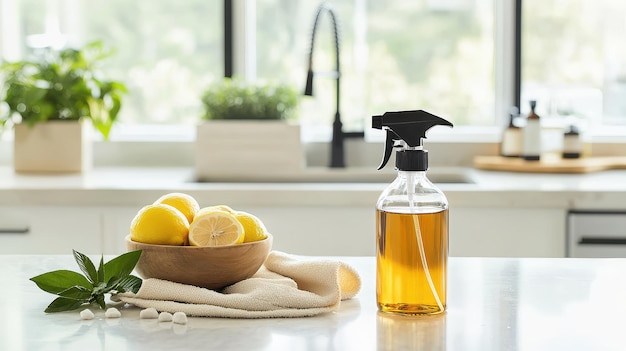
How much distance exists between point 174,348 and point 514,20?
2618 millimetres

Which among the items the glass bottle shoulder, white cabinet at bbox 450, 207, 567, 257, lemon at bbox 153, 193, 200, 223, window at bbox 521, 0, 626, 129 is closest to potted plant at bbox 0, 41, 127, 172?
white cabinet at bbox 450, 207, 567, 257

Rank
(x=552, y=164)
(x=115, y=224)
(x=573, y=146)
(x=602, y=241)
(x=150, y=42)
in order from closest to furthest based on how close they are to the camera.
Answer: (x=602, y=241) → (x=115, y=224) → (x=552, y=164) → (x=573, y=146) → (x=150, y=42)

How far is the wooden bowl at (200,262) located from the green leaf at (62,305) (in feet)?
0.33

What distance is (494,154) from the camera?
11.1ft

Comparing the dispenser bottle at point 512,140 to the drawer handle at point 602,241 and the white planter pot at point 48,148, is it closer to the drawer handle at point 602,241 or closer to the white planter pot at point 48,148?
the drawer handle at point 602,241

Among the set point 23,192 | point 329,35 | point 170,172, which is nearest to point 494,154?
point 329,35

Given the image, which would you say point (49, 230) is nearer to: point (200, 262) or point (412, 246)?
point (200, 262)

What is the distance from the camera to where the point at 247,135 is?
10.2 feet

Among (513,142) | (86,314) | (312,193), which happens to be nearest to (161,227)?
(86,314)

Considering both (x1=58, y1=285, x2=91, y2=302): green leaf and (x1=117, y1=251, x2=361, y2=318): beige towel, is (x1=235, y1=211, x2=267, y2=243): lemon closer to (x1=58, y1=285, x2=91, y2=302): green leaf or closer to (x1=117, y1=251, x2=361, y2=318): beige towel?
(x1=117, y1=251, x2=361, y2=318): beige towel

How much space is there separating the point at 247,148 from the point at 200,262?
5.98 feet

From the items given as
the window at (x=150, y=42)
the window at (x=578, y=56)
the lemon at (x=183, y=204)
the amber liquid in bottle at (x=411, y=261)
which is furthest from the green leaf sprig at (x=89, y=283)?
the window at (x=578, y=56)

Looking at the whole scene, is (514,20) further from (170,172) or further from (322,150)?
(170,172)

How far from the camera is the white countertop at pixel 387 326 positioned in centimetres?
111
